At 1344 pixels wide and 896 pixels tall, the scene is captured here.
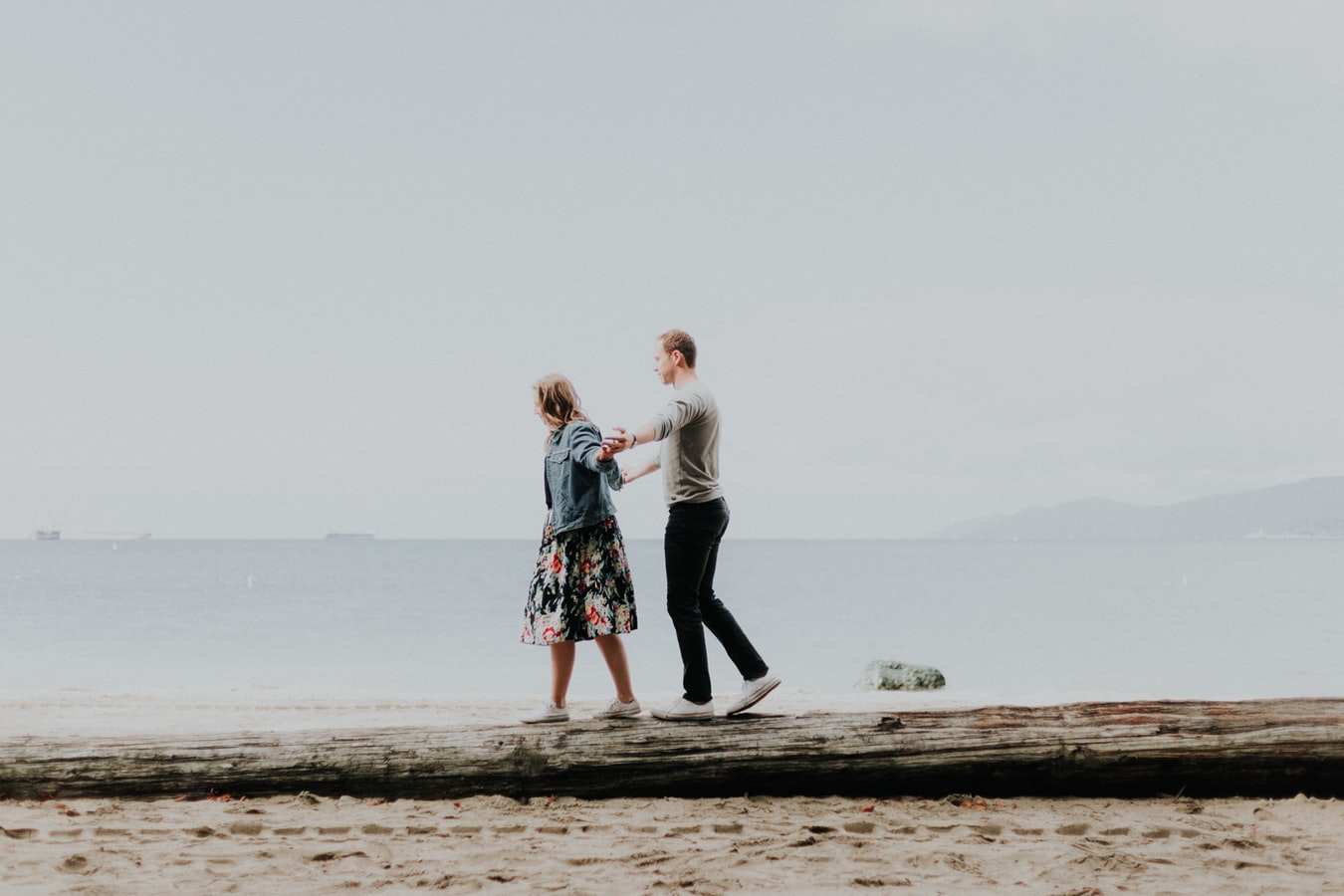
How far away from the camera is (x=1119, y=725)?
5.15 meters

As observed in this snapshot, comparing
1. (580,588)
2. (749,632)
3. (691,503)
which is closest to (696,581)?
(691,503)

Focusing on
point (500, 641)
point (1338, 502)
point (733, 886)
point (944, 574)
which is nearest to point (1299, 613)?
point (500, 641)

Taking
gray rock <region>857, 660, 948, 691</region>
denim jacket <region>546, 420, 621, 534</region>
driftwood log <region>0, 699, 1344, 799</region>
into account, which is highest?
denim jacket <region>546, 420, 621, 534</region>

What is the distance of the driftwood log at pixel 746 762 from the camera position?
4980mm

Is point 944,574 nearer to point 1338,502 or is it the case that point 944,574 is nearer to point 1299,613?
point 1299,613

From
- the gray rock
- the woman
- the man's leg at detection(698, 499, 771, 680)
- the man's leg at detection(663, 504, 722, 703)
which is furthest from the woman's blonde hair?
the gray rock

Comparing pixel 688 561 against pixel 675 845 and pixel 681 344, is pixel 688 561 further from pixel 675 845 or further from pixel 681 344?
pixel 675 845

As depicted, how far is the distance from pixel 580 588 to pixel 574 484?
558mm

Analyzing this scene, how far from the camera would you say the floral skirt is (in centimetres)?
496

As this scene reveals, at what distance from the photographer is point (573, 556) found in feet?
16.5

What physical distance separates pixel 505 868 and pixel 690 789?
1397mm

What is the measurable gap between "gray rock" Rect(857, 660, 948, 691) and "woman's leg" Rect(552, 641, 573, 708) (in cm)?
1125

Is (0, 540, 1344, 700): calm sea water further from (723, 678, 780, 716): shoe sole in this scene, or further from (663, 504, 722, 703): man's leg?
(663, 504, 722, 703): man's leg

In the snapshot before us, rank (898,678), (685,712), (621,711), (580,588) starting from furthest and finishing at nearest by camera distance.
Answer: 1. (898,678)
2. (621,711)
3. (685,712)
4. (580,588)
